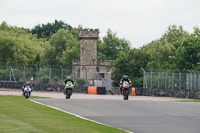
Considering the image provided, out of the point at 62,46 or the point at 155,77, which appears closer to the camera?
the point at 155,77

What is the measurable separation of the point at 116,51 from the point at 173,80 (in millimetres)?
89791

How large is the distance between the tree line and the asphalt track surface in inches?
1949

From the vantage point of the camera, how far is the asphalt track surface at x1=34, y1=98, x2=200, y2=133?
1926cm

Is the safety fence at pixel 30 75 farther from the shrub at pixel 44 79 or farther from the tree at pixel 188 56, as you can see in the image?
the tree at pixel 188 56

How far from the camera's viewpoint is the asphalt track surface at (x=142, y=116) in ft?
63.2

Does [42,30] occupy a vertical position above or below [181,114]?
above

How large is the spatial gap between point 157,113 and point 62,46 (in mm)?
107535

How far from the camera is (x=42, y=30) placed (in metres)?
178

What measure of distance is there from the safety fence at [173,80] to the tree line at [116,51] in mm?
19822

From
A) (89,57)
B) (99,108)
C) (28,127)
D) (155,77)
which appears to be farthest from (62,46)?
(28,127)

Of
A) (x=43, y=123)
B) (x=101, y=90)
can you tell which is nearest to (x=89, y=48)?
(x=101, y=90)

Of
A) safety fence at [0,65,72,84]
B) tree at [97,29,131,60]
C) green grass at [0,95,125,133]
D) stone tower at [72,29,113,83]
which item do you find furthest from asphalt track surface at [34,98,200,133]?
tree at [97,29,131,60]

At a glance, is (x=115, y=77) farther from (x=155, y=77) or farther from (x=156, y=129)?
(x=156, y=129)

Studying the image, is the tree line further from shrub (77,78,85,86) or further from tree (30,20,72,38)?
shrub (77,78,85,86)
